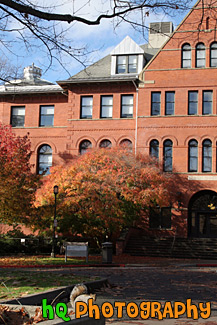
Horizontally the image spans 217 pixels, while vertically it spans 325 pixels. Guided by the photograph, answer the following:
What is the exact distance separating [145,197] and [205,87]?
36.7 feet

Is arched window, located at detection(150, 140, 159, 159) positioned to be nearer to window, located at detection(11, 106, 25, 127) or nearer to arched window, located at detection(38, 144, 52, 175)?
arched window, located at detection(38, 144, 52, 175)

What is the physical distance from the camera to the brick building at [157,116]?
32969 millimetres

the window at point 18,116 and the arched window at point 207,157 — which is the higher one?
the window at point 18,116

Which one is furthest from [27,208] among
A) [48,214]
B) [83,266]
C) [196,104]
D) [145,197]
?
[196,104]

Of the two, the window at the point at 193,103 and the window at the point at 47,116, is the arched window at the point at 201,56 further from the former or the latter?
the window at the point at 47,116

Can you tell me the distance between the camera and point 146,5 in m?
8.30

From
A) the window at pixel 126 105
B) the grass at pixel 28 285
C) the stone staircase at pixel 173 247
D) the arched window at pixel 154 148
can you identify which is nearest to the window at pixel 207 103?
the arched window at pixel 154 148

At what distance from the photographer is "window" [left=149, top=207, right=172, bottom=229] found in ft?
108

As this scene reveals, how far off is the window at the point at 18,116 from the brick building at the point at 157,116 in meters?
0.81

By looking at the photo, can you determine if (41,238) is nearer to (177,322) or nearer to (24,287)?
(24,287)

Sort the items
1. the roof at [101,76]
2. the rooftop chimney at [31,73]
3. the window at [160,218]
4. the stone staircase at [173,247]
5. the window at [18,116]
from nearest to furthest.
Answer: the stone staircase at [173,247] → the window at [160,218] → the roof at [101,76] → the window at [18,116] → the rooftop chimney at [31,73]

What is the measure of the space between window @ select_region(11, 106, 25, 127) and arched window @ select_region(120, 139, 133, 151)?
31.2 feet

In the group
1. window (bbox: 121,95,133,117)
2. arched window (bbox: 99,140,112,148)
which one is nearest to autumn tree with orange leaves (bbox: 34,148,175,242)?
arched window (bbox: 99,140,112,148)

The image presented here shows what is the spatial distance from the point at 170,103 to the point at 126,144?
4826 millimetres
